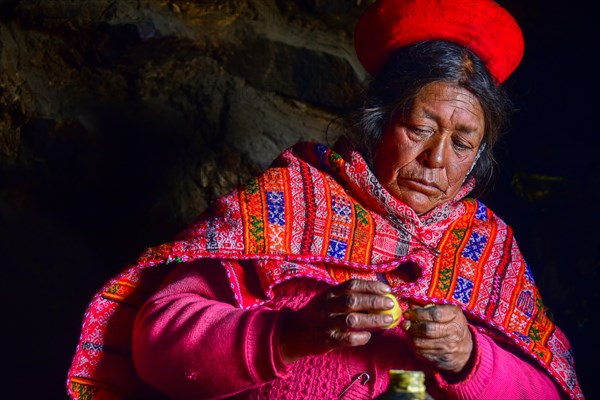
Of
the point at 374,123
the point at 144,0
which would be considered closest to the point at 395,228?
the point at 374,123

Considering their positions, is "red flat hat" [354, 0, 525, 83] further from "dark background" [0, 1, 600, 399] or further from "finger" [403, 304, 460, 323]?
"finger" [403, 304, 460, 323]

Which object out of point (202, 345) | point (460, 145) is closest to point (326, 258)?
point (202, 345)

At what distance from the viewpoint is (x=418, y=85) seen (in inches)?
89.5

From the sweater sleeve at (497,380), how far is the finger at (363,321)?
1.23ft

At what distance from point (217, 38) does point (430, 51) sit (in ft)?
3.72

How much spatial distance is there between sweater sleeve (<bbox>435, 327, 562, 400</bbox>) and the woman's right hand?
368mm

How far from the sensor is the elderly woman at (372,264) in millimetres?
1921

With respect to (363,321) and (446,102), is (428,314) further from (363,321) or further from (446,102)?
(446,102)

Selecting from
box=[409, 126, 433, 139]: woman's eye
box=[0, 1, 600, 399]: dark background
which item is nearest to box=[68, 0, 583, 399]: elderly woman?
box=[409, 126, 433, 139]: woman's eye

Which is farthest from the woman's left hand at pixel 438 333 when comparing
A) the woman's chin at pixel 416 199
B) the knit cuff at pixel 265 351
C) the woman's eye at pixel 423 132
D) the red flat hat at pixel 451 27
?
the red flat hat at pixel 451 27

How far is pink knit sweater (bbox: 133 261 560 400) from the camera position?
6.08ft

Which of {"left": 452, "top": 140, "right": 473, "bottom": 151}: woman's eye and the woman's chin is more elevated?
{"left": 452, "top": 140, "right": 473, "bottom": 151}: woman's eye

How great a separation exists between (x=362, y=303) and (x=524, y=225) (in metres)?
1.64

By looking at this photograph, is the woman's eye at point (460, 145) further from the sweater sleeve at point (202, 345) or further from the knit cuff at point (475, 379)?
the sweater sleeve at point (202, 345)
